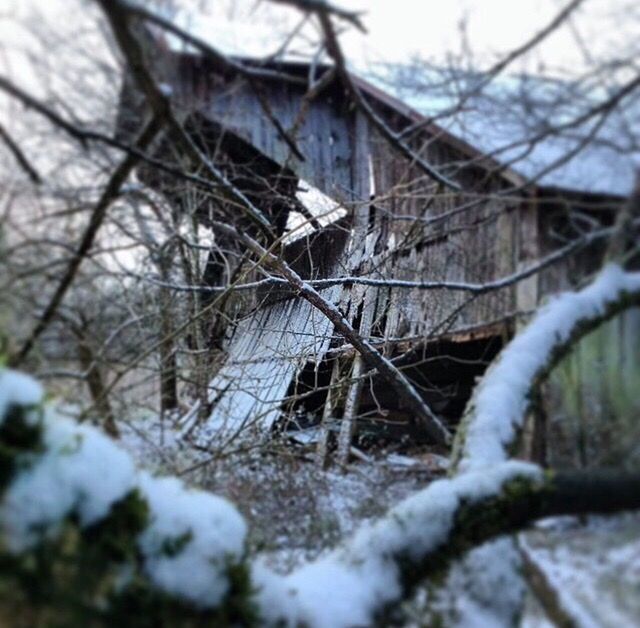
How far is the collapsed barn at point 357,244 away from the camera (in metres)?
0.72

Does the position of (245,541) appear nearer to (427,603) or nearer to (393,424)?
(427,603)

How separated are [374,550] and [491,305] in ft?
3.63

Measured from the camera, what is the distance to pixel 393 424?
3.33ft

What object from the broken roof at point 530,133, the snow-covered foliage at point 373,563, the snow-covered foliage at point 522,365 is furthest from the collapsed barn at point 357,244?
the snow-covered foliage at point 373,563

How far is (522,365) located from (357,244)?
0.38 m

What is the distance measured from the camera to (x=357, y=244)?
2.60 feet

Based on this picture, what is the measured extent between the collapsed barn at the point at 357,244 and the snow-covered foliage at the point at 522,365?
170 millimetres

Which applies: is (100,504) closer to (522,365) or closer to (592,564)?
(592,564)

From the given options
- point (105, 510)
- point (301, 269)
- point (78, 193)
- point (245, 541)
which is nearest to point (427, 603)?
point (245, 541)

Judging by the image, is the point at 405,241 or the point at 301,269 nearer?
the point at 301,269

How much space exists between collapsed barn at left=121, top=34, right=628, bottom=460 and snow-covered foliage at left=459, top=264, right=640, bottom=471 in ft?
0.56

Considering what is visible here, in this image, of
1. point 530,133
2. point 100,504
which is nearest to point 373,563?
point 100,504

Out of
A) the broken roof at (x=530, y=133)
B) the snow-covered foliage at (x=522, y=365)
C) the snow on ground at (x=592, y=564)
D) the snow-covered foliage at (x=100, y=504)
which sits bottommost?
the snow on ground at (x=592, y=564)

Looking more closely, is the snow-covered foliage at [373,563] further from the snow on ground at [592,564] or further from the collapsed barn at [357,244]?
the collapsed barn at [357,244]
